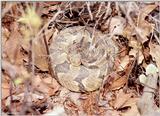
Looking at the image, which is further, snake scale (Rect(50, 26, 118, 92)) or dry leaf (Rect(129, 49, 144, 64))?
dry leaf (Rect(129, 49, 144, 64))

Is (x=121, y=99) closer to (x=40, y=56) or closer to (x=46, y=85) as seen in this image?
(x=46, y=85)

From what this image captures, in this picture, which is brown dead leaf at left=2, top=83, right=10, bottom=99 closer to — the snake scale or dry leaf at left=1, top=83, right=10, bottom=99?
dry leaf at left=1, top=83, right=10, bottom=99

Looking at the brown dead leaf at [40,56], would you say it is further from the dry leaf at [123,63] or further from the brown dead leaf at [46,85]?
the dry leaf at [123,63]

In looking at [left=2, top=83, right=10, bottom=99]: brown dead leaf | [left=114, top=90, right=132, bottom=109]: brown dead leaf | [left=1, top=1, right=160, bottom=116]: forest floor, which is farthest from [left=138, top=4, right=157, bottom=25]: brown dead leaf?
[left=2, top=83, right=10, bottom=99]: brown dead leaf

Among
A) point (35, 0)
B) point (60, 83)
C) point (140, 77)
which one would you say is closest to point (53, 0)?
point (35, 0)

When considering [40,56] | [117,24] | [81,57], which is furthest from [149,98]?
[40,56]

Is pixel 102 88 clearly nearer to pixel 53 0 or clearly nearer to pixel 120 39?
pixel 120 39
